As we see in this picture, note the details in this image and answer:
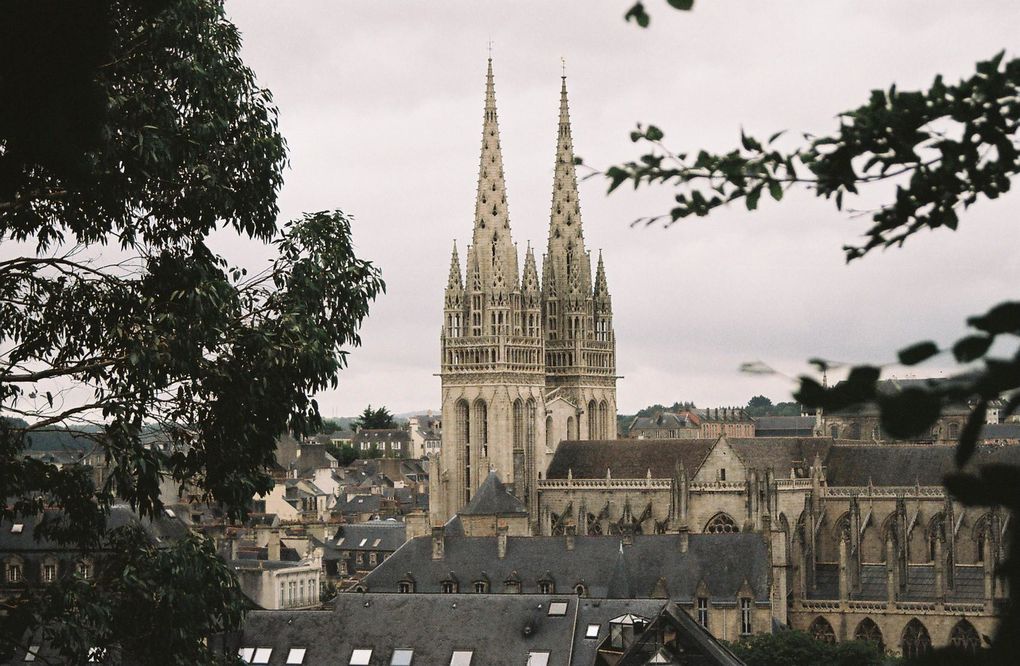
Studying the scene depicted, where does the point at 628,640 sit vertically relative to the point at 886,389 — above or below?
below

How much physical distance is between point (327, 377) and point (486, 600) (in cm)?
3251

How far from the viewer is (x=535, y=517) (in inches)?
3706

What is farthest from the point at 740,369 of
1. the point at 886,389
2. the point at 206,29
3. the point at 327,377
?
the point at 206,29

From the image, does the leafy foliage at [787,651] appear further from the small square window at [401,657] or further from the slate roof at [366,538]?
the slate roof at [366,538]

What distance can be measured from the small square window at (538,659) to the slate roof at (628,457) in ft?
150

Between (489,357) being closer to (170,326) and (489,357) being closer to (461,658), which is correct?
(461,658)

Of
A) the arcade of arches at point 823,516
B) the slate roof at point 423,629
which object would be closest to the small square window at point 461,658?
the slate roof at point 423,629

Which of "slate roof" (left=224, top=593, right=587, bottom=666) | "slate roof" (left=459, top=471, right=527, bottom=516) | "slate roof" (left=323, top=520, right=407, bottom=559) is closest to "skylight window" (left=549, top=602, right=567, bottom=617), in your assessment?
"slate roof" (left=224, top=593, right=587, bottom=666)

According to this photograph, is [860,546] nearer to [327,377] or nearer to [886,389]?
[327,377]

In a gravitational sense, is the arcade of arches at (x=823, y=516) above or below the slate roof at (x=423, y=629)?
above

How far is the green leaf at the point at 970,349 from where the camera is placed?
4.64 m

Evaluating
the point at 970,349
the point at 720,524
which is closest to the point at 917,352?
the point at 970,349

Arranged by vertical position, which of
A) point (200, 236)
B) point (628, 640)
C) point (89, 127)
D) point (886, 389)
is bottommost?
point (628, 640)

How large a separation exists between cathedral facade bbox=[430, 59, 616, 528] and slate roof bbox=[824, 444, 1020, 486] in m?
18.1
